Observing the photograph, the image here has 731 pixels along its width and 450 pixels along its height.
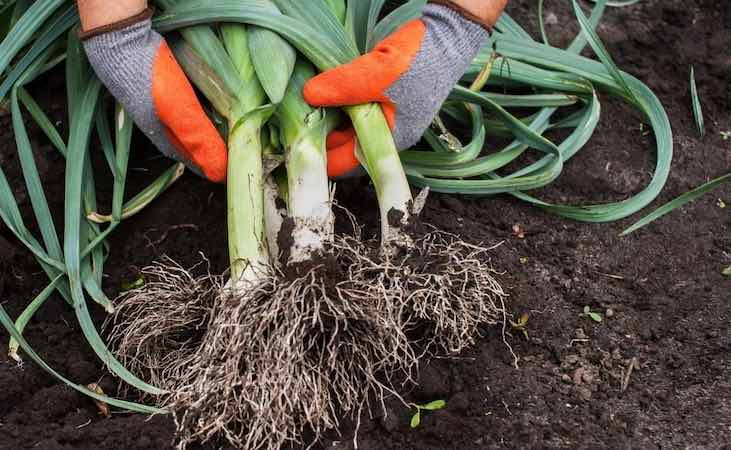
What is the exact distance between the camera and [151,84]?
1.59 metres

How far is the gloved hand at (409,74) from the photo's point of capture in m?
1.59

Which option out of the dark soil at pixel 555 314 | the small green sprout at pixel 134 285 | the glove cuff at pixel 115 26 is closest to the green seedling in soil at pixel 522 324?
the dark soil at pixel 555 314

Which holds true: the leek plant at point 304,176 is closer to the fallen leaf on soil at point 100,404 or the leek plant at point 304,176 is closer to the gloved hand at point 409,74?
the gloved hand at point 409,74

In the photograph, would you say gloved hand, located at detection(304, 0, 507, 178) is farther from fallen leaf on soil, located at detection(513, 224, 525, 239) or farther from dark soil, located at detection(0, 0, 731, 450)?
fallen leaf on soil, located at detection(513, 224, 525, 239)

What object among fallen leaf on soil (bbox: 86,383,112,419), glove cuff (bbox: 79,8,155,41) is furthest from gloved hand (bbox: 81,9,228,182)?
fallen leaf on soil (bbox: 86,383,112,419)

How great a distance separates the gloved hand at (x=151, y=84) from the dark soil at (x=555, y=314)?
24 cm

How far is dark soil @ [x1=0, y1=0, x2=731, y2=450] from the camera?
1.41 meters

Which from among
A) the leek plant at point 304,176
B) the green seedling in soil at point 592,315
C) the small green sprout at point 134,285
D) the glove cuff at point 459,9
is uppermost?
the glove cuff at point 459,9

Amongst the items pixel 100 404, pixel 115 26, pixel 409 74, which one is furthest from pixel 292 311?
pixel 115 26

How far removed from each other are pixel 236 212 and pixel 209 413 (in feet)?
1.14

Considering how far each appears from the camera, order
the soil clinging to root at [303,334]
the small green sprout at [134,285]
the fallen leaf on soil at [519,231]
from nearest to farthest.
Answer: the soil clinging to root at [303,334], the small green sprout at [134,285], the fallen leaf on soil at [519,231]

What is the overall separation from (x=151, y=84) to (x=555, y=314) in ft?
2.79

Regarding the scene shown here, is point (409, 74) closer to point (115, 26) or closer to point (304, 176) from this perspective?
point (304, 176)

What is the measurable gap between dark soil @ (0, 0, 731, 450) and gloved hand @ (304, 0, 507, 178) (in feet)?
0.60
